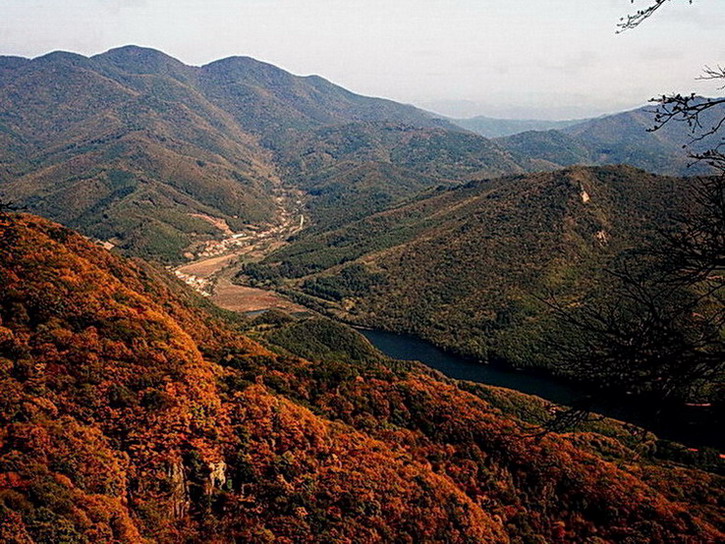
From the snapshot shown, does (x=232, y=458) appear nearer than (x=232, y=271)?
Yes

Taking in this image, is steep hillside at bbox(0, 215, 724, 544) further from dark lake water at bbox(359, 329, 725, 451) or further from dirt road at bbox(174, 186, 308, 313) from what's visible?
dirt road at bbox(174, 186, 308, 313)

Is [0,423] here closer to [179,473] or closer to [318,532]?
[179,473]

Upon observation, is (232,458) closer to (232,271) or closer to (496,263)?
(496,263)

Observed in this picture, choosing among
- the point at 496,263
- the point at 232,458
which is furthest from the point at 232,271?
the point at 232,458

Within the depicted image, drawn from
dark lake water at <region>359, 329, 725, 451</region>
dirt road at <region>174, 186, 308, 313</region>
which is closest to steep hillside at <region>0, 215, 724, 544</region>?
dark lake water at <region>359, 329, 725, 451</region>

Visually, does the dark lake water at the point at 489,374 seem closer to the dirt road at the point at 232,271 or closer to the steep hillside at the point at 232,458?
the steep hillside at the point at 232,458

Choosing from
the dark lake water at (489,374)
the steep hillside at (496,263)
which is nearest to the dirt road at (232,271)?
the steep hillside at (496,263)
